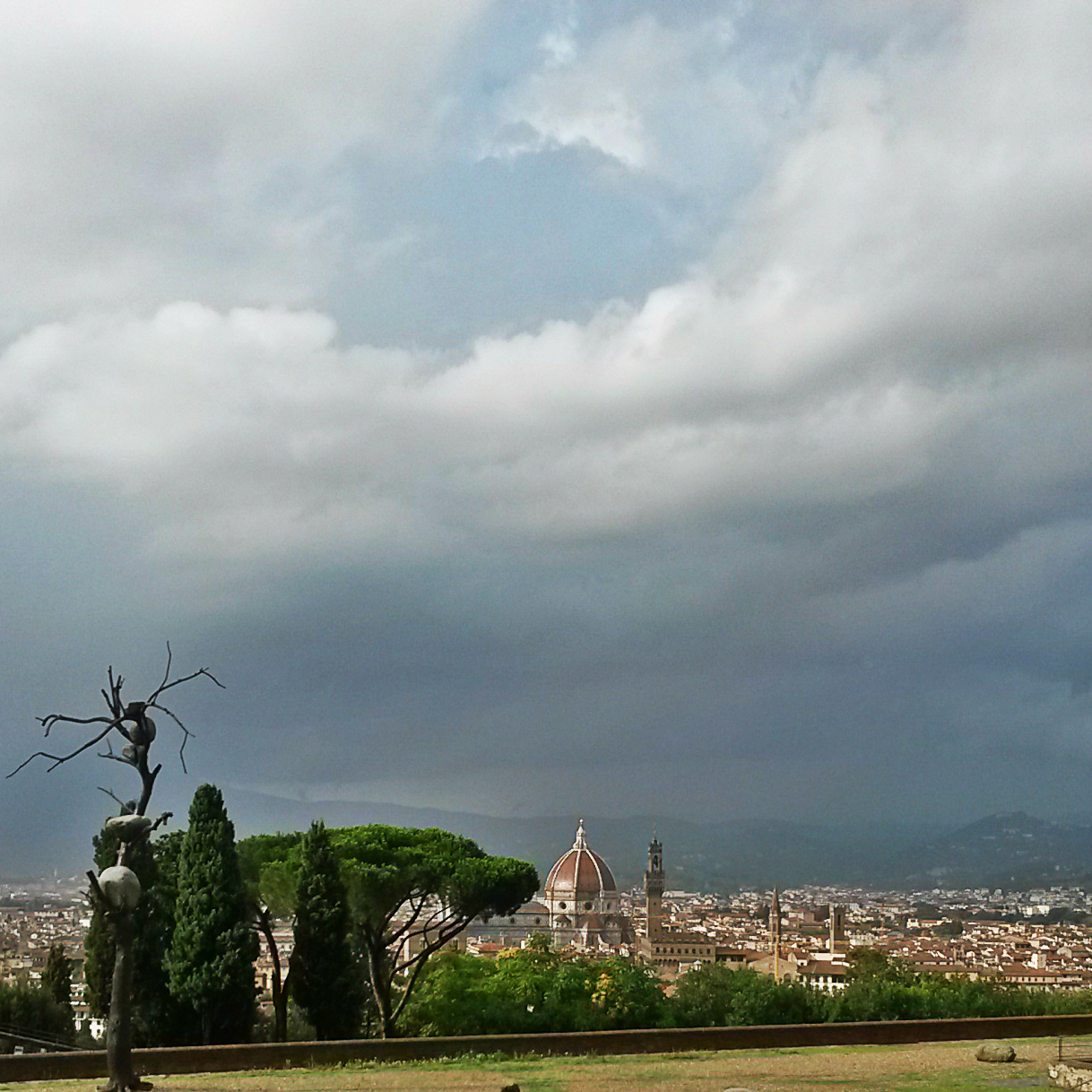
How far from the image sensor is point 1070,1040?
21500 mm

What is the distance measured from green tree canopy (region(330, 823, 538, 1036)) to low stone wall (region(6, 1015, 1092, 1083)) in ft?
20.5

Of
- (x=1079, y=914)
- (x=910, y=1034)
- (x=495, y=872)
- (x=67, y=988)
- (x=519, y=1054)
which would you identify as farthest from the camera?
(x=1079, y=914)

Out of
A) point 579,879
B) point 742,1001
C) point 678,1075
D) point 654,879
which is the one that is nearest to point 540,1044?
point 678,1075

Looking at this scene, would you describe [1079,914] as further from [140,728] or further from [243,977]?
[140,728]

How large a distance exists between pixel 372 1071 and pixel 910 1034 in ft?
31.5

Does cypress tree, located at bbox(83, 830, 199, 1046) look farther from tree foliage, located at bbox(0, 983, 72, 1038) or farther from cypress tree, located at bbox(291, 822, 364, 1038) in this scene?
cypress tree, located at bbox(291, 822, 364, 1038)

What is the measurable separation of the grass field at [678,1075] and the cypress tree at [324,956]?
523 centimetres

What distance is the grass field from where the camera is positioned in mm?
16047

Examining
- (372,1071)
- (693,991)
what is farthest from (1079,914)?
(372,1071)

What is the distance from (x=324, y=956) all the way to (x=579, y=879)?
372ft

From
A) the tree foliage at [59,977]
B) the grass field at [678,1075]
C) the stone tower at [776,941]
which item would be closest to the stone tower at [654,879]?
the stone tower at [776,941]

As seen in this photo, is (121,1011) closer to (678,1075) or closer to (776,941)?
(678,1075)

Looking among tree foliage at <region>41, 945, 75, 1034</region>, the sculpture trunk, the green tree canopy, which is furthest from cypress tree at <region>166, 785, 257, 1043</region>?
the sculpture trunk

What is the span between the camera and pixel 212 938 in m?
23.3
